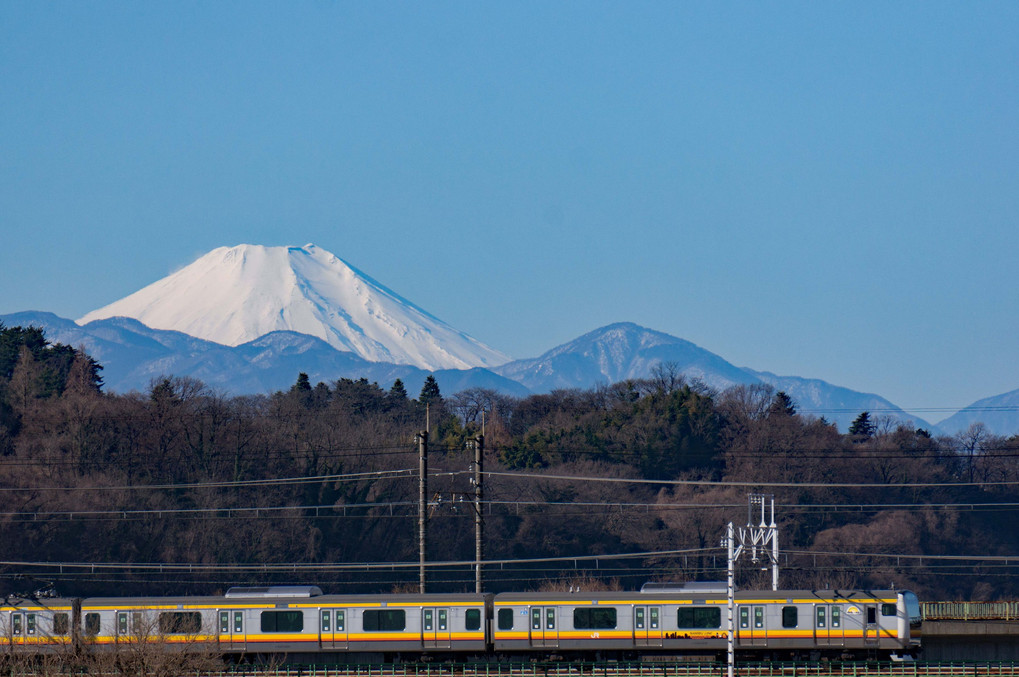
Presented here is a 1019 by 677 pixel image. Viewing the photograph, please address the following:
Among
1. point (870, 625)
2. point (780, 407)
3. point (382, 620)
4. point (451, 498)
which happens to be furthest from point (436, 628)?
point (780, 407)

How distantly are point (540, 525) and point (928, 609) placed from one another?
183 feet

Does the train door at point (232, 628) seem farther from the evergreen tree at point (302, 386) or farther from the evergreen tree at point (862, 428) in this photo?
the evergreen tree at point (862, 428)

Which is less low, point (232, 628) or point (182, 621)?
point (182, 621)

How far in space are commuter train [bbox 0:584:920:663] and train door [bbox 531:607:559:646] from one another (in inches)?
1.5

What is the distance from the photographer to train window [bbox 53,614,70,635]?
5129 centimetres

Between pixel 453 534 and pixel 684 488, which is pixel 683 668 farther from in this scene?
pixel 684 488

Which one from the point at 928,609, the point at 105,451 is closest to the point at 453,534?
the point at 105,451

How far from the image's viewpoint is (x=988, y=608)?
59750 millimetres

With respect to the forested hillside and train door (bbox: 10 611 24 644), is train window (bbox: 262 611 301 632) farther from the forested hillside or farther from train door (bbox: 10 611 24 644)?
the forested hillside

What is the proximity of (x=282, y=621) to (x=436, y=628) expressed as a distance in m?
5.97

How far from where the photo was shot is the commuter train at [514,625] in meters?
49.8

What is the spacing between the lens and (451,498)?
318 ft

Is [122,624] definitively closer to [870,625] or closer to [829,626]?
[829,626]

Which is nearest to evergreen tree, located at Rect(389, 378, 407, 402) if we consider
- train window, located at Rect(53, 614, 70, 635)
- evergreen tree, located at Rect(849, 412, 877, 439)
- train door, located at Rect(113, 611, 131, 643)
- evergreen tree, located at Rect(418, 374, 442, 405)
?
evergreen tree, located at Rect(418, 374, 442, 405)
